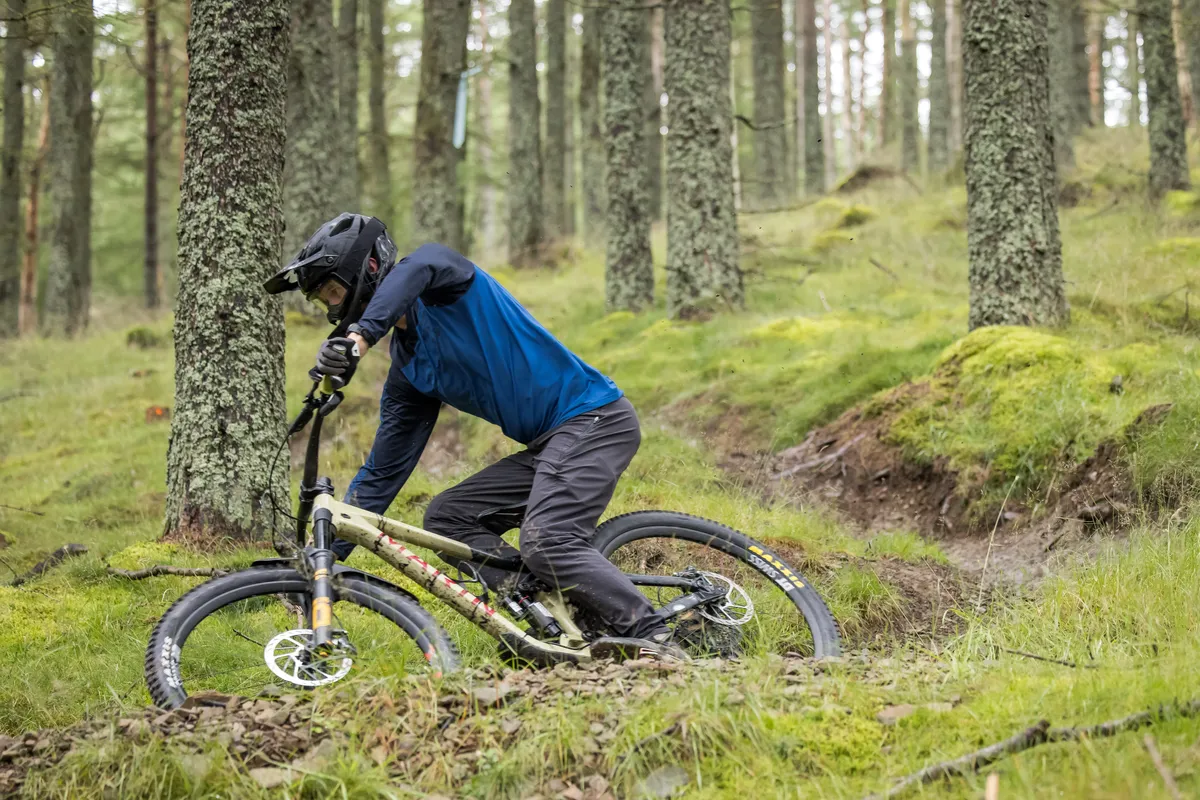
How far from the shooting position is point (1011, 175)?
8.63 metres

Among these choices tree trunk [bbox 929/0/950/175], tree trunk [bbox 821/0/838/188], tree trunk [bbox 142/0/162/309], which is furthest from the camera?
tree trunk [bbox 821/0/838/188]

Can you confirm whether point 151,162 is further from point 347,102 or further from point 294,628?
point 294,628

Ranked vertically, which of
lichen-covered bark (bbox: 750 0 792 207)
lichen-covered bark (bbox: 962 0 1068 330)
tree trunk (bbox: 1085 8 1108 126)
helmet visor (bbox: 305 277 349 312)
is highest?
tree trunk (bbox: 1085 8 1108 126)

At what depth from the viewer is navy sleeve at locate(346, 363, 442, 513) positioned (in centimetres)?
474

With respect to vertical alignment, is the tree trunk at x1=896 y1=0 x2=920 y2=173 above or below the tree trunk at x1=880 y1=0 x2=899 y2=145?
below

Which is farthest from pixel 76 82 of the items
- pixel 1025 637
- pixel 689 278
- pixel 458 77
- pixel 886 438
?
pixel 1025 637

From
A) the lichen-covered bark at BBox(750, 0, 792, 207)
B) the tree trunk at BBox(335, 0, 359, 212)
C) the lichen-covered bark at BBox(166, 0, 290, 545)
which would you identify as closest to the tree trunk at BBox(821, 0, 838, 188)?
the lichen-covered bark at BBox(750, 0, 792, 207)

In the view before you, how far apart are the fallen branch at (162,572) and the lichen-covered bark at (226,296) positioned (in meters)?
0.49

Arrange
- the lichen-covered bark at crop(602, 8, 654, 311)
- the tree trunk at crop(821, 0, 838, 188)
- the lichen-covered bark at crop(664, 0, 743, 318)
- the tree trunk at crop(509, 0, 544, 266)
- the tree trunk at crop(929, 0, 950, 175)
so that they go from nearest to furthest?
the lichen-covered bark at crop(664, 0, 743, 318) < the lichen-covered bark at crop(602, 8, 654, 311) < the tree trunk at crop(509, 0, 544, 266) < the tree trunk at crop(929, 0, 950, 175) < the tree trunk at crop(821, 0, 838, 188)

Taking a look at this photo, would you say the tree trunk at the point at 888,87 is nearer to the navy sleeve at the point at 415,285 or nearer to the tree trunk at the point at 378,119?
the tree trunk at the point at 378,119

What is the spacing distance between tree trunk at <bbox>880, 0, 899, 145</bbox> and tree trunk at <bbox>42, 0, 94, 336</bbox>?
2429 cm

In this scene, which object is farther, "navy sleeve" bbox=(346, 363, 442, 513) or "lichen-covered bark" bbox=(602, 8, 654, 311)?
"lichen-covered bark" bbox=(602, 8, 654, 311)

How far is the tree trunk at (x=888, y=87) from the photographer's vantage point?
3444 centimetres

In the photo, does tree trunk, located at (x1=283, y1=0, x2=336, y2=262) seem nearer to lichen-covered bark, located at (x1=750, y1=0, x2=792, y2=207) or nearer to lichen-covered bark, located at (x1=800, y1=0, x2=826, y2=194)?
lichen-covered bark, located at (x1=750, y1=0, x2=792, y2=207)
